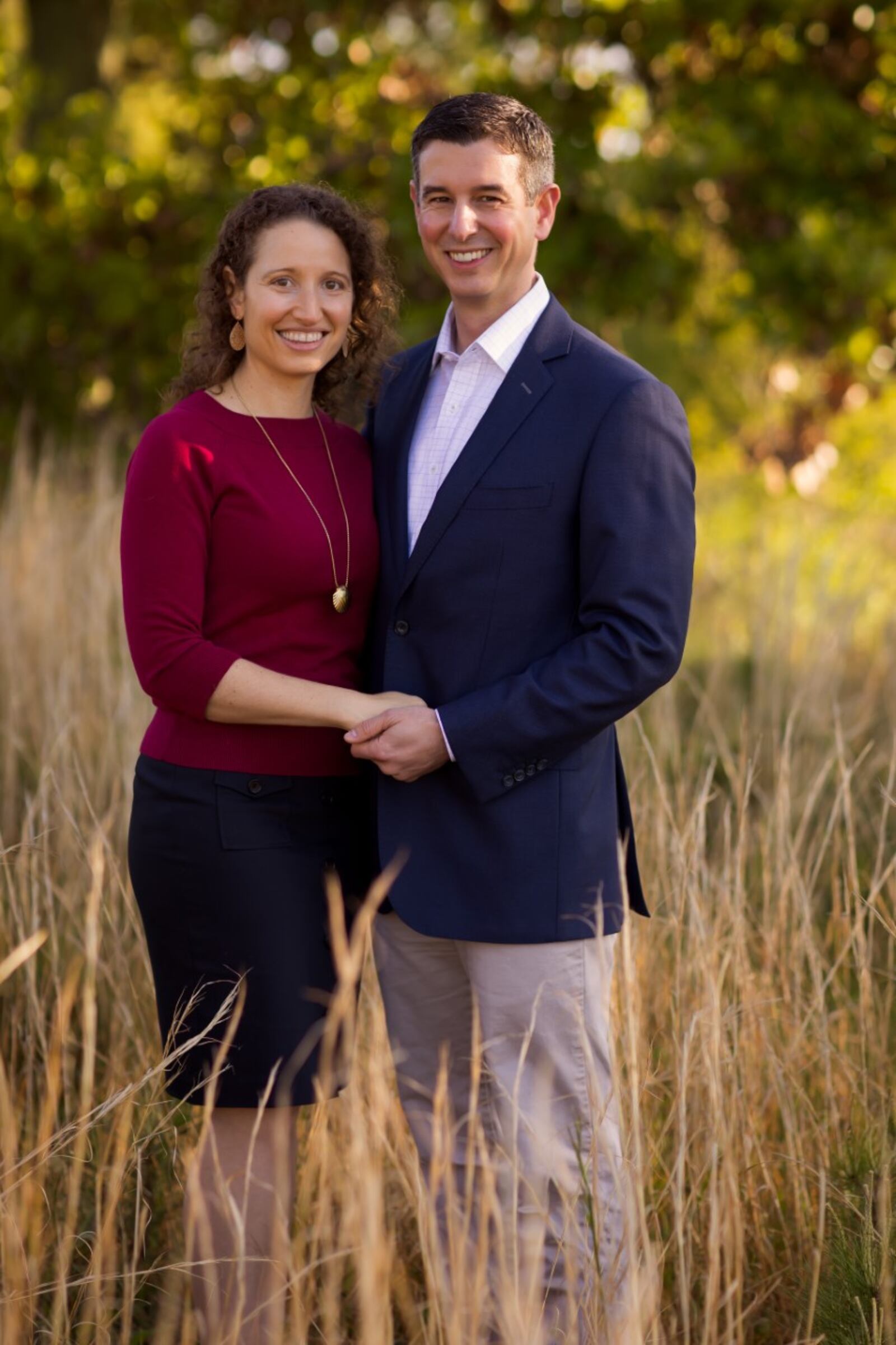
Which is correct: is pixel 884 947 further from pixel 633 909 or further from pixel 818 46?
pixel 818 46

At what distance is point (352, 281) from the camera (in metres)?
2.65

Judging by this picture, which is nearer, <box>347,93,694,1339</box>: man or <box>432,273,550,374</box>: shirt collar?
A: <box>347,93,694,1339</box>: man

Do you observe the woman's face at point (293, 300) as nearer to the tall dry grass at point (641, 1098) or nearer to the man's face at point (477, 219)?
the man's face at point (477, 219)

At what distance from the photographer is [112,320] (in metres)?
7.10

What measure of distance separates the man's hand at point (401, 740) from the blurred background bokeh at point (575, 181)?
4.19m

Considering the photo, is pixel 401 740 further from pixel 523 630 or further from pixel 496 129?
pixel 496 129

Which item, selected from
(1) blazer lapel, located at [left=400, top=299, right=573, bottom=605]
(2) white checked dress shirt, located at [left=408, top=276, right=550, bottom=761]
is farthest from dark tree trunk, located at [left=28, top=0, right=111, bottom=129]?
(1) blazer lapel, located at [left=400, top=299, right=573, bottom=605]

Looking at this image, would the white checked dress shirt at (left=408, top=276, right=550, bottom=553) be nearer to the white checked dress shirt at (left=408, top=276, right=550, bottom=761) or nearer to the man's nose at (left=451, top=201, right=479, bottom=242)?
the white checked dress shirt at (left=408, top=276, right=550, bottom=761)

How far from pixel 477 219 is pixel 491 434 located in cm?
36

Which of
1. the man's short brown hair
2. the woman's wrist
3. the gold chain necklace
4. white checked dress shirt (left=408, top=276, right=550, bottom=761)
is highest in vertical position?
the man's short brown hair

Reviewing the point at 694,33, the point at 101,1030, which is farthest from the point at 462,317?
the point at 694,33

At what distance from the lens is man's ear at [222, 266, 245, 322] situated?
256cm

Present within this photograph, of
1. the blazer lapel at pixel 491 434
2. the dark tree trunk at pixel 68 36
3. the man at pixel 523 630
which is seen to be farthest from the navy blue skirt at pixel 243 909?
the dark tree trunk at pixel 68 36

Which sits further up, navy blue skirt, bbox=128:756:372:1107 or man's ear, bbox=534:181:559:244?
man's ear, bbox=534:181:559:244
